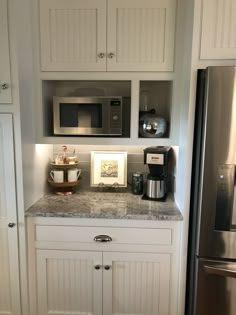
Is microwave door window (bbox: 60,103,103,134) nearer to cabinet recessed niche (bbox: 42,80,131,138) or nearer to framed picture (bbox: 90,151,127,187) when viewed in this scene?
cabinet recessed niche (bbox: 42,80,131,138)

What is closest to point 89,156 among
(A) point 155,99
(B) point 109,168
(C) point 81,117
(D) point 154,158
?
(B) point 109,168

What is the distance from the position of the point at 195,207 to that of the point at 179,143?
45 cm

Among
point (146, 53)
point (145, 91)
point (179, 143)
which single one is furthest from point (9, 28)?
point (179, 143)

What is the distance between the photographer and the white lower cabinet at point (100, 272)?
5.52 feet

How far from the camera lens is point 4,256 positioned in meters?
1.73

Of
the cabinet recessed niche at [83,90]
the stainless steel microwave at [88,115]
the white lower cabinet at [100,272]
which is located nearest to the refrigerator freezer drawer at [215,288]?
the white lower cabinet at [100,272]

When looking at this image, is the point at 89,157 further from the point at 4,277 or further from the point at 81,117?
the point at 4,277

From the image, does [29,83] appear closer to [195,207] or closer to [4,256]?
[4,256]

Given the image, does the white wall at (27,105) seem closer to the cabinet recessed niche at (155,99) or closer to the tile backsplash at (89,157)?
the tile backsplash at (89,157)

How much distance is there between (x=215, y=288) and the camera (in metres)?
1.51

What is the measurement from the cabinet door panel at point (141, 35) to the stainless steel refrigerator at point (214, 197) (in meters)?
0.37

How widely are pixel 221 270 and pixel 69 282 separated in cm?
95

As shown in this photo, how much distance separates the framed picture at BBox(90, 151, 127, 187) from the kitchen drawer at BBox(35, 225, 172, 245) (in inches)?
20.0

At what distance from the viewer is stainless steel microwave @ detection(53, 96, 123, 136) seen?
1825 mm
